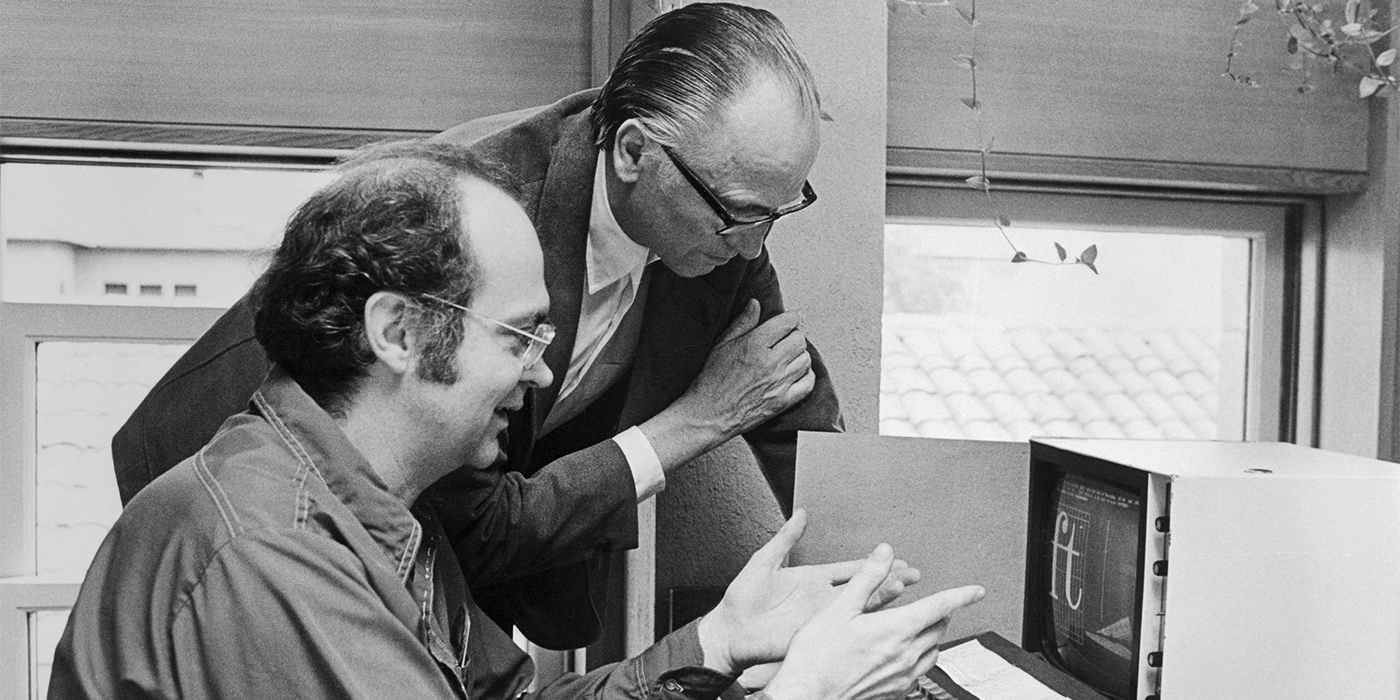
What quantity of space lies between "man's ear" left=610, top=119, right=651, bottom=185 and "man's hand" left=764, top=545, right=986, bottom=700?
45 cm

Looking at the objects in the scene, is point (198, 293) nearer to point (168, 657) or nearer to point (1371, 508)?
point (168, 657)

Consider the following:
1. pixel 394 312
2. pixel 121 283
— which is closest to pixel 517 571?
pixel 394 312

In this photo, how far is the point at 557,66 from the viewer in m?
1.61

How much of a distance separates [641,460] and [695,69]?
1.34 ft

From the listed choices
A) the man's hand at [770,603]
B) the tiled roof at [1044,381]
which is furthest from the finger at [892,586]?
the tiled roof at [1044,381]

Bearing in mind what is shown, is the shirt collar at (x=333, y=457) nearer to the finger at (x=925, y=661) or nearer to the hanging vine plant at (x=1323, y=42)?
the finger at (x=925, y=661)

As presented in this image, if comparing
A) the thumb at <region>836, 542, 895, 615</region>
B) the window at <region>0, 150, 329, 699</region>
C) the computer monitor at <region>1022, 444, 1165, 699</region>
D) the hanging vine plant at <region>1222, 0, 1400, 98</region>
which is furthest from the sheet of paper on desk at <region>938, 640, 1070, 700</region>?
the window at <region>0, 150, 329, 699</region>

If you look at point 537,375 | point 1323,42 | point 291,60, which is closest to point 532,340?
point 537,375

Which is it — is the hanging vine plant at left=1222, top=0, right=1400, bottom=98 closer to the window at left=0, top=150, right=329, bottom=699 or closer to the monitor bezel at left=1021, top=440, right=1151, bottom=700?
the monitor bezel at left=1021, top=440, right=1151, bottom=700

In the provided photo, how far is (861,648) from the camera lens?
1.03 m

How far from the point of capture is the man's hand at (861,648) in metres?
1.02

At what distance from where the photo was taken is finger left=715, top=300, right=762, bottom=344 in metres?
1.37

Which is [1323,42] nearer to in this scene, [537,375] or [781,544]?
[781,544]

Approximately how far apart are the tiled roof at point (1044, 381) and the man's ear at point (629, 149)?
27.1 inches
